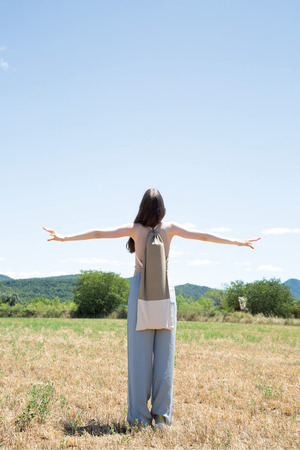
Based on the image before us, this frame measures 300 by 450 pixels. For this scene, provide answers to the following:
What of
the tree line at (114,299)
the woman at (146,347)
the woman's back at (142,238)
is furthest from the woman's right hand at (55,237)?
the tree line at (114,299)

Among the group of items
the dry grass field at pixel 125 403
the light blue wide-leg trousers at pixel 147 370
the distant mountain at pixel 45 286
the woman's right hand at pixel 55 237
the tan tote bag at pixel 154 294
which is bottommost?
the dry grass field at pixel 125 403

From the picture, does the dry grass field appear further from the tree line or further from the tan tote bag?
the tree line

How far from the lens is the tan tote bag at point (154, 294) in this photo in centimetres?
480

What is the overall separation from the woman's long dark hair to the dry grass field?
249 centimetres

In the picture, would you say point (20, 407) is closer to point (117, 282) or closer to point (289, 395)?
point (289, 395)

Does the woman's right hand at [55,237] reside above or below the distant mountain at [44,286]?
below

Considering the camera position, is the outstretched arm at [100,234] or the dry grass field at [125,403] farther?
the outstretched arm at [100,234]

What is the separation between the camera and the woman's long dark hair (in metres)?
5.03

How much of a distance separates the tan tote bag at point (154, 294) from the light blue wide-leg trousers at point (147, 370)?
11 cm

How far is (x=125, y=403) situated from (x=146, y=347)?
1.80m

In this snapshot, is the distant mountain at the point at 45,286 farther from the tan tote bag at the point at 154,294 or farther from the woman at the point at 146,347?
the tan tote bag at the point at 154,294

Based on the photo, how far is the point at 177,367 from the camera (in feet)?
31.3

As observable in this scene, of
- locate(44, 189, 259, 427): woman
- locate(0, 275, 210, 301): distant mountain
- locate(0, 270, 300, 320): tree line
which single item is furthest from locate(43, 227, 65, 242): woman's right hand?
locate(0, 275, 210, 301): distant mountain

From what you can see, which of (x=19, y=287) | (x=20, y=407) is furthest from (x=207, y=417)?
(x=19, y=287)
